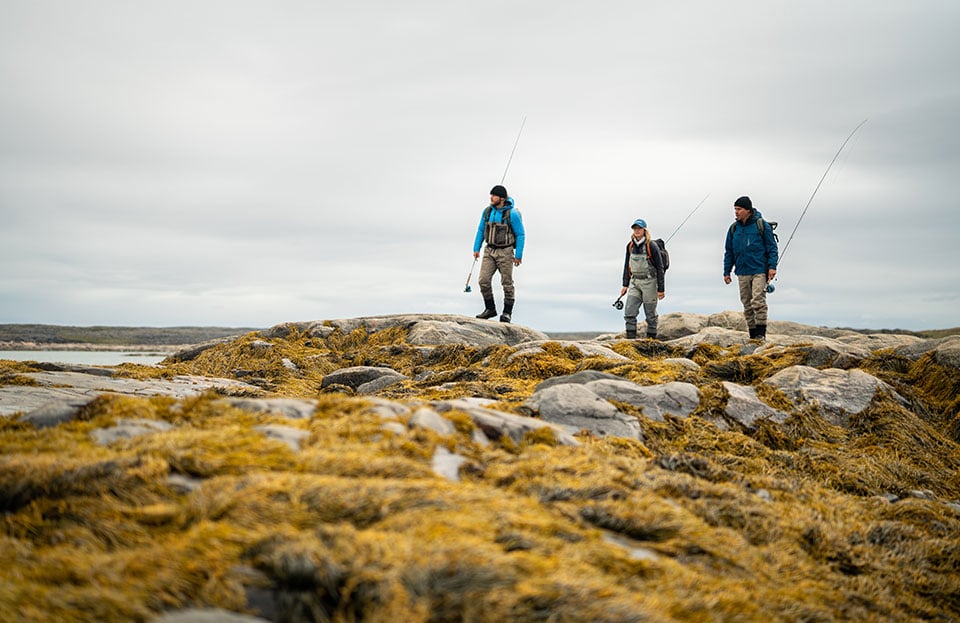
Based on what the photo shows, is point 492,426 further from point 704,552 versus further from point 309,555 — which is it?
point 309,555

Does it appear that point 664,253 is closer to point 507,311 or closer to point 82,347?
point 507,311

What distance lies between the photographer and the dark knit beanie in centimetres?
1541

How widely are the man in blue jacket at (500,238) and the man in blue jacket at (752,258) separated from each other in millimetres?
5057

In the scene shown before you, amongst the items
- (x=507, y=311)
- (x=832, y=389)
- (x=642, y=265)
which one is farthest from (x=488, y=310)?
(x=832, y=389)

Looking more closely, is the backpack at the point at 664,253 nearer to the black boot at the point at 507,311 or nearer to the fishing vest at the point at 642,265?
the fishing vest at the point at 642,265

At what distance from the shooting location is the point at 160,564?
9.52 feet

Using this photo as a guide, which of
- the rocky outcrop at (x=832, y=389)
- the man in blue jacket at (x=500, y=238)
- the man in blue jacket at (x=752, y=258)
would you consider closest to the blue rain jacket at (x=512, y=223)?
the man in blue jacket at (x=500, y=238)

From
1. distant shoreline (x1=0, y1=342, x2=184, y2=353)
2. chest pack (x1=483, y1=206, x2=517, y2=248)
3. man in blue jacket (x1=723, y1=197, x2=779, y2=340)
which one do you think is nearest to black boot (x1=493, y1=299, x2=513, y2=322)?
chest pack (x1=483, y1=206, x2=517, y2=248)

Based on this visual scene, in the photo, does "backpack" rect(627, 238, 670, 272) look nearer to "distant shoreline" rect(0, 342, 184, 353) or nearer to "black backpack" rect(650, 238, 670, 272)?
"black backpack" rect(650, 238, 670, 272)

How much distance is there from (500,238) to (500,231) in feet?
0.58

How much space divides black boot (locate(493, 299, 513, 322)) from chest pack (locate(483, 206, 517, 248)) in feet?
5.96

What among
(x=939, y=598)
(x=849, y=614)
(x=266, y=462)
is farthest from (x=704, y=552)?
(x=266, y=462)

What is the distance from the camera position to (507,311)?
55.8 feet

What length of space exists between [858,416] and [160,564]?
29.3 ft
